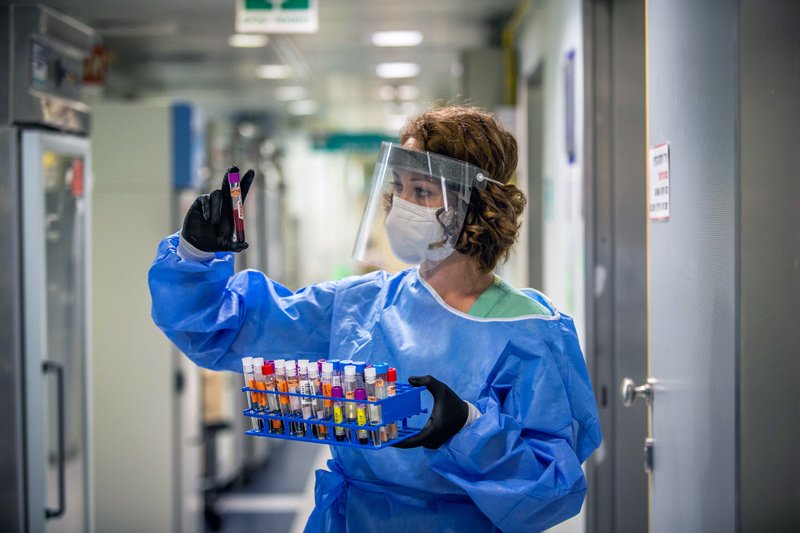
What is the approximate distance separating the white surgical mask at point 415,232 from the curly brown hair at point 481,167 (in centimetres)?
5

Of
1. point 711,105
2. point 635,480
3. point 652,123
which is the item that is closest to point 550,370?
point 711,105

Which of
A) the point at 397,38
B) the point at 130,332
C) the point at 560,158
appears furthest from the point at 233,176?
the point at 397,38

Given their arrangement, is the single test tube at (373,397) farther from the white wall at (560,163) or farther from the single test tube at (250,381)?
the white wall at (560,163)

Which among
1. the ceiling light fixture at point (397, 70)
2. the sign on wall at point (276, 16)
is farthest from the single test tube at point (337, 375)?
the ceiling light fixture at point (397, 70)

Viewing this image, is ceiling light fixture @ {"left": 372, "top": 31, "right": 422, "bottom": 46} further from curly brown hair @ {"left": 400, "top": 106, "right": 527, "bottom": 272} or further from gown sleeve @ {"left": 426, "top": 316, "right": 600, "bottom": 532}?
gown sleeve @ {"left": 426, "top": 316, "right": 600, "bottom": 532}

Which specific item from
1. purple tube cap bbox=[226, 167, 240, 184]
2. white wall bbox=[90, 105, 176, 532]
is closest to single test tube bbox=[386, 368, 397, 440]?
purple tube cap bbox=[226, 167, 240, 184]

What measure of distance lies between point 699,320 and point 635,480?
4.04 ft

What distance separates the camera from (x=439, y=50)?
6426mm

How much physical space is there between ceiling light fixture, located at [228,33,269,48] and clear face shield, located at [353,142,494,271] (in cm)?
440

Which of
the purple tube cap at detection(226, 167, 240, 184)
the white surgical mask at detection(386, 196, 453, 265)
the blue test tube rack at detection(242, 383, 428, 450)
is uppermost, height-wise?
the purple tube cap at detection(226, 167, 240, 184)

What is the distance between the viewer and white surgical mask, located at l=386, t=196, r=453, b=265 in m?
1.63

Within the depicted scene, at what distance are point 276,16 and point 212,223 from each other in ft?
9.67

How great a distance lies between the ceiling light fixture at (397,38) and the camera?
572 centimetres

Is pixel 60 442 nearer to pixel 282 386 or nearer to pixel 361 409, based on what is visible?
pixel 282 386
